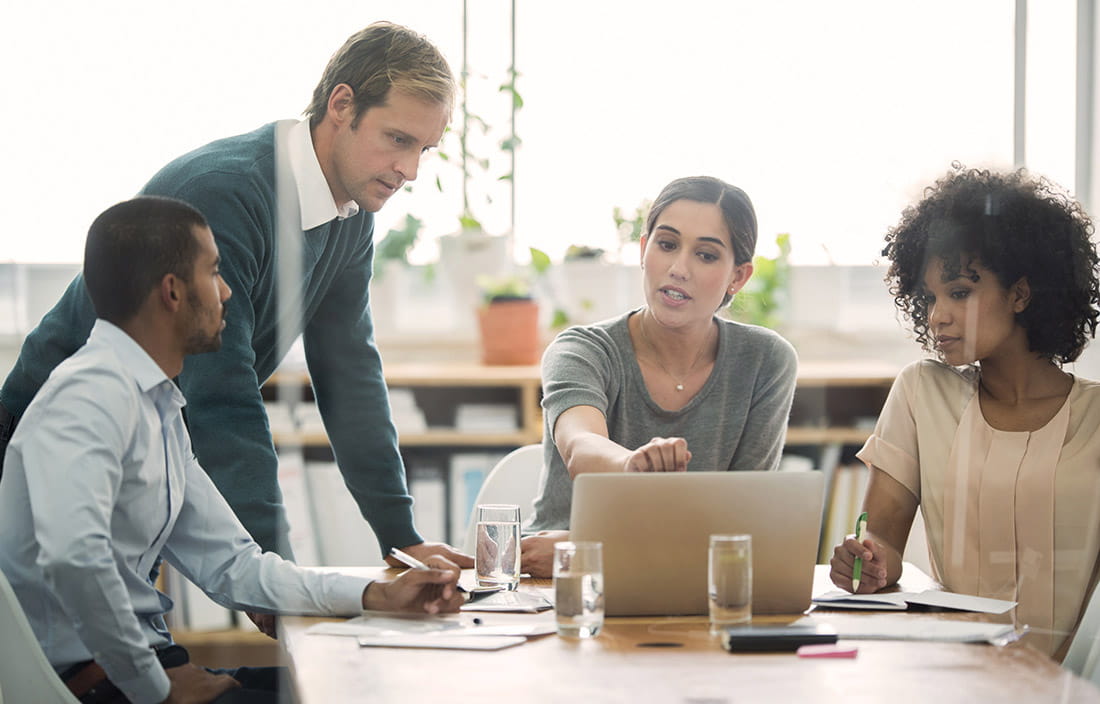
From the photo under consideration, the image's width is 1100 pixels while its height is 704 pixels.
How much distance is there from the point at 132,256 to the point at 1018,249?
1.32 meters

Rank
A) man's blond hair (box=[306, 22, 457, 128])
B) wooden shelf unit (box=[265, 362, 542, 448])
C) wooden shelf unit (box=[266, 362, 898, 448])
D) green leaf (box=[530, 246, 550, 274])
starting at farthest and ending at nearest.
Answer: green leaf (box=[530, 246, 550, 274])
wooden shelf unit (box=[265, 362, 542, 448])
wooden shelf unit (box=[266, 362, 898, 448])
man's blond hair (box=[306, 22, 457, 128])

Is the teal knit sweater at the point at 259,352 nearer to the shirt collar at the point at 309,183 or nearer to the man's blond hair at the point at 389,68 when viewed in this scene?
the shirt collar at the point at 309,183

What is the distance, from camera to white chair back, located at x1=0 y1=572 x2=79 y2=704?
3.82 ft

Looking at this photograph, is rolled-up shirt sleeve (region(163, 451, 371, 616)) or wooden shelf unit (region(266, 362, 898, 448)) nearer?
rolled-up shirt sleeve (region(163, 451, 371, 616))

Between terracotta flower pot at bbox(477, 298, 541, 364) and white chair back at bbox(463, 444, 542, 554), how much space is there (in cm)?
80

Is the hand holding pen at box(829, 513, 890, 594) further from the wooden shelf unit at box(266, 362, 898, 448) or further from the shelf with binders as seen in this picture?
the shelf with binders

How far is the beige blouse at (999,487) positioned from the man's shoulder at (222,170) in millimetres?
1047

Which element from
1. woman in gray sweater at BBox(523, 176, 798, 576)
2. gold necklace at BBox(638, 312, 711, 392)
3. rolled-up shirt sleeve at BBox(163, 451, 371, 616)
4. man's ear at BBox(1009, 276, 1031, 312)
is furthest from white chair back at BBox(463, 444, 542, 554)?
man's ear at BBox(1009, 276, 1031, 312)

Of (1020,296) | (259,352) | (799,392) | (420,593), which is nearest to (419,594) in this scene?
(420,593)

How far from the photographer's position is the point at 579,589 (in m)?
1.21

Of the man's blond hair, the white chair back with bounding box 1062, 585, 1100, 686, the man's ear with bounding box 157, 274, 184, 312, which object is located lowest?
the white chair back with bounding box 1062, 585, 1100, 686

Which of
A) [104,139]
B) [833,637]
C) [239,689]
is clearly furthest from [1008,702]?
[104,139]

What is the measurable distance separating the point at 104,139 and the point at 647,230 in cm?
131

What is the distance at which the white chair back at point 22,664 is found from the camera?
116 centimetres
